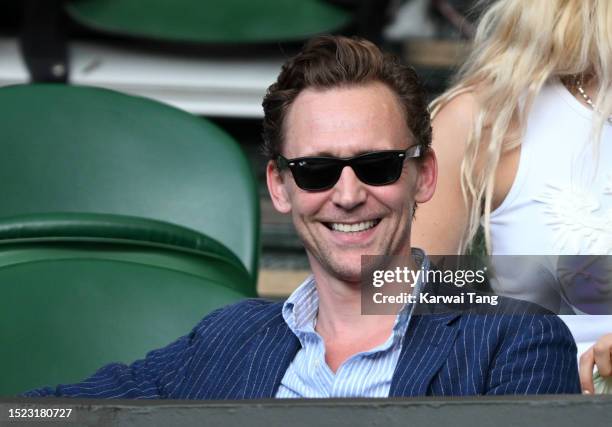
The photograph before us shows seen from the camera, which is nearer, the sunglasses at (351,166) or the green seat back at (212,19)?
the sunglasses at (351,166)

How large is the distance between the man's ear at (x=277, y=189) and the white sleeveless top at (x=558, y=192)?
1.37 ft

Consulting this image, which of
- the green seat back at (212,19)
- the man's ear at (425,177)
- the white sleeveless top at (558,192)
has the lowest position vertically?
the man's ear at (425,177)

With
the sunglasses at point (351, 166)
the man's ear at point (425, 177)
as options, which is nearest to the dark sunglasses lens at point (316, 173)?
the sunglasses at point (351, 166)

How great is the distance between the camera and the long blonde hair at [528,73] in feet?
6.32

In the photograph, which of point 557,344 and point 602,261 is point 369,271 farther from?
point 602,261

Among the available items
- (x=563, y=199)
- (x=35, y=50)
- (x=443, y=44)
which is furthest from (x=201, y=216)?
(x=443, y=44)

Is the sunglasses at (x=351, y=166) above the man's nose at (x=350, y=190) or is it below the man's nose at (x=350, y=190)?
above

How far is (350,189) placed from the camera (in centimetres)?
145

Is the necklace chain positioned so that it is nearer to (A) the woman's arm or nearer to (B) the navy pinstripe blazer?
(A) the woman's arm

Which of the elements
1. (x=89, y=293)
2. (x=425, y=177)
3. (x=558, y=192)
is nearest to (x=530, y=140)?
(x=558, y=192)

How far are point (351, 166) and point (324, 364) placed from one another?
0.23 m

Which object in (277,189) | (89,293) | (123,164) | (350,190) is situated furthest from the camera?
(123,164)

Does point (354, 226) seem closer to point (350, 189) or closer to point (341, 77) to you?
point (350, 189)

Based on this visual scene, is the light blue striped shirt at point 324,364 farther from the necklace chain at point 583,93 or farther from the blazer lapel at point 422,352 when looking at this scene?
the necklace chain at point 583,93
